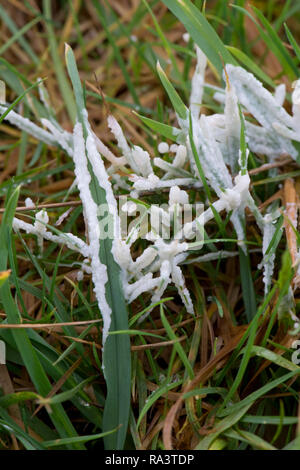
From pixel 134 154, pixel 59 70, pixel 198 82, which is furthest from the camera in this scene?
pixel 59 70

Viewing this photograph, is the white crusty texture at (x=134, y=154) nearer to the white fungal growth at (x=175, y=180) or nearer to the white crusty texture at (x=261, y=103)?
the white fungal growth at (x=175, y=180)

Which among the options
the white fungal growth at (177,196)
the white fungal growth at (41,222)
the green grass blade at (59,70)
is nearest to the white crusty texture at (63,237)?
the white fungal growth at (41,222)

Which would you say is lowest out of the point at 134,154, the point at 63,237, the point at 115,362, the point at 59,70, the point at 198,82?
the point at 115,362

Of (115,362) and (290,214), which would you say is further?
(290,214)

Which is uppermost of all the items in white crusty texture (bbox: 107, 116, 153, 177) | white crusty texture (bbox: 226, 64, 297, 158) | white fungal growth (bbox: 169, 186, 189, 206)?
white crusty texture (bbox: 226, 64, 297, 158)

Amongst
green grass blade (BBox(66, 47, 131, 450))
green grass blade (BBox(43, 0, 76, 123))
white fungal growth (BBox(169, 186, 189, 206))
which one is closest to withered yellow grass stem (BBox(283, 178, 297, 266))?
white fungal growth (BBox(169, 186, 189, 206))

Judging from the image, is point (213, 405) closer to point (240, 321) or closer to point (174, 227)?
point (240, 321)

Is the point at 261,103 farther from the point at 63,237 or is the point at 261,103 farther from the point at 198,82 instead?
the point at 63,237

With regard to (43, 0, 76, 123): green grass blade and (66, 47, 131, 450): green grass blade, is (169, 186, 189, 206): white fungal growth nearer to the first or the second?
(66, 47, 131, 450): green grass blade

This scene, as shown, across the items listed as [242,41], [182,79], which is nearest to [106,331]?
[182,79]

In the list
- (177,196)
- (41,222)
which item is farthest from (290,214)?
(41,222)

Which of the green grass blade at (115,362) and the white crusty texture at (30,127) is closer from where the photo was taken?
the green grass blade at (115,362)
